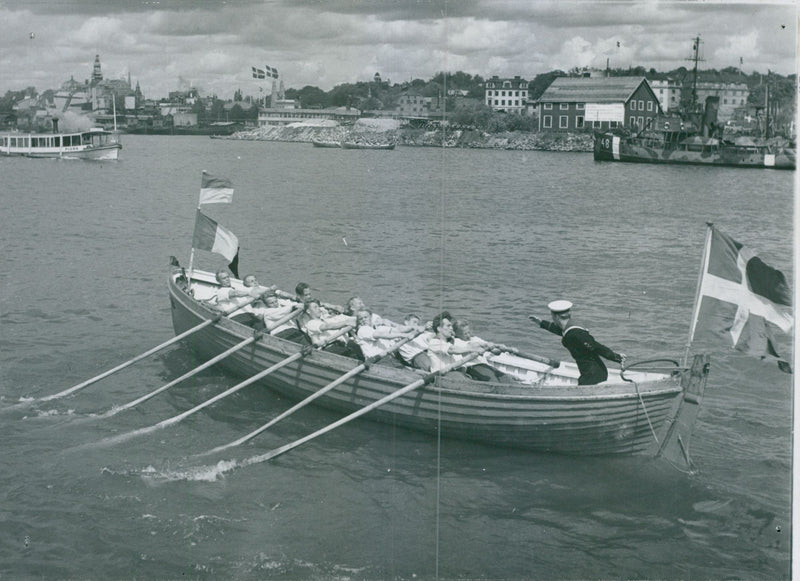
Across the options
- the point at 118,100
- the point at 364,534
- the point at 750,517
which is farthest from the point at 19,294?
the point at 118,100

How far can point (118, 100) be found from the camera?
179 feet

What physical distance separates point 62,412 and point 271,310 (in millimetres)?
3858

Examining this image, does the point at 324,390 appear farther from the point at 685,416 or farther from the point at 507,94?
the point at 507,94

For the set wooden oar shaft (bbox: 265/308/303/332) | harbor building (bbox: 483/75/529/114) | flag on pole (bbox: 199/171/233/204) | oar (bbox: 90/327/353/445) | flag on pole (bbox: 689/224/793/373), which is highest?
harbor building (bbox: 483/75/529/114)

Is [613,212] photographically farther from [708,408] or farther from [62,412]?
[62,412]

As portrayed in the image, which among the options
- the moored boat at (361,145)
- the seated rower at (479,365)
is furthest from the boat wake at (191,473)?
the moored boat at (361,145)

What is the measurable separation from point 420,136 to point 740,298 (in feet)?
298

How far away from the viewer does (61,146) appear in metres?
65.7

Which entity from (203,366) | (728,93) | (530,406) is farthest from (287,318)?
(728,93)

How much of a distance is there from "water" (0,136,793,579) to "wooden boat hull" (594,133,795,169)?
35839mm

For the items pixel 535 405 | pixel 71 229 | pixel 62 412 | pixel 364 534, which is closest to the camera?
pixel 364 534

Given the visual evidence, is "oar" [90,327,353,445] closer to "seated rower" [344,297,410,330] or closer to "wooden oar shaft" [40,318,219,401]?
"seated rower" [344,297,410,330]

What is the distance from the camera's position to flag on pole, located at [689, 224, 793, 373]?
9.85 metres

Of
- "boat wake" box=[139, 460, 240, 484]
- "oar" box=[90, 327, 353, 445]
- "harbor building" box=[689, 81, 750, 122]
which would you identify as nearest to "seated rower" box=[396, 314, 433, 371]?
"oar" box=[90, 327, 353, 445]
